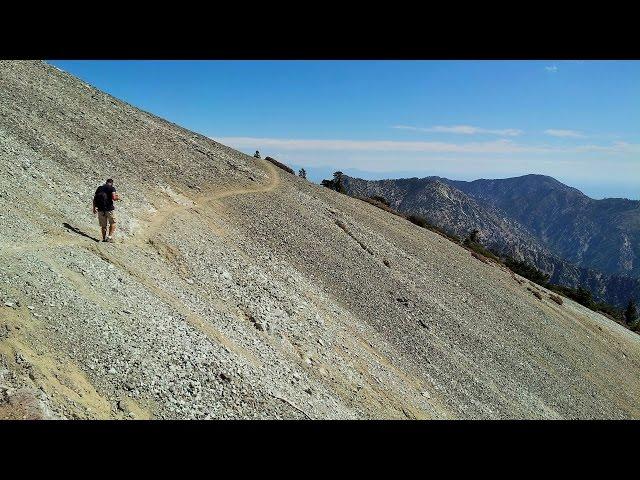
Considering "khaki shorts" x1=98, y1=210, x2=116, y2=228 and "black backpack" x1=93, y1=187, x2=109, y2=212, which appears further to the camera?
"khaki shorts" x1=98, y1=210, x2=116, y2=228

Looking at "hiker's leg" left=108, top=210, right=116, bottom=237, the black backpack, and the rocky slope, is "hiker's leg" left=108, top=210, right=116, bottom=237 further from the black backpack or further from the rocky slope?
the rocky slope

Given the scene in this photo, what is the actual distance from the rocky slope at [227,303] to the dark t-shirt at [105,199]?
5.08 feet

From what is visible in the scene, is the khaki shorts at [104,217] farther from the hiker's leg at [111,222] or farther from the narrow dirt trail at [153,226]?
the narrow dirt trail at [153,226]

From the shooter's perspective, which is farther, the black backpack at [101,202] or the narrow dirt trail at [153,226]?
the black backpack at [101,202]

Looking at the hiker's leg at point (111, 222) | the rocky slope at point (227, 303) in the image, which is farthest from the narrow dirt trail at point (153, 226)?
the hiker's leg at point (111, 222)

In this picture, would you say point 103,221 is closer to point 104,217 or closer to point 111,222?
point 104,217

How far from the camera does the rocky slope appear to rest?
37.5 feet

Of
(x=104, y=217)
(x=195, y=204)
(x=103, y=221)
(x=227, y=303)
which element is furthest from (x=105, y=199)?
(x=195, y=204)

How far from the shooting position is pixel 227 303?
773 inches

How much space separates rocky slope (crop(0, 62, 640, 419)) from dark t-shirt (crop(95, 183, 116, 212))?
1.55 metres

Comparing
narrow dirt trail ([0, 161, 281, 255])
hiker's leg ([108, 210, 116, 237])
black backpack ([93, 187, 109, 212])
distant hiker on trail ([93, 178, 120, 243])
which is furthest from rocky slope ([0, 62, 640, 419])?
black backpack ([93, 187, 109, 212])

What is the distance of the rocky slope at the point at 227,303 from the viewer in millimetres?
11422
